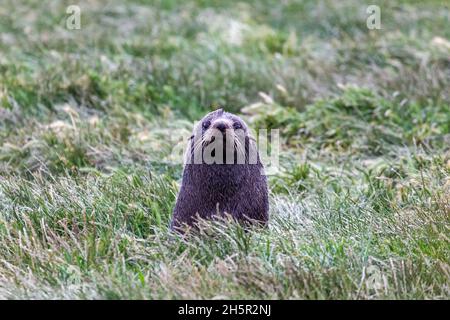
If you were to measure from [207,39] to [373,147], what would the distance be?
3.65 m

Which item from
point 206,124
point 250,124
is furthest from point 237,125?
point 250,124

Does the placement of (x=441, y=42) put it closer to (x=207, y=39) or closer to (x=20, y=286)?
(x=207, y=39)

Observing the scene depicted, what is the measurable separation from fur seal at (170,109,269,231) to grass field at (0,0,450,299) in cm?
18

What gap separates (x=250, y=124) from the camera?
26.1 feet

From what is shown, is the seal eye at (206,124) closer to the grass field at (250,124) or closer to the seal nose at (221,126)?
the seal nose at (221,126)

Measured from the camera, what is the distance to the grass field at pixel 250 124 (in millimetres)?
4426

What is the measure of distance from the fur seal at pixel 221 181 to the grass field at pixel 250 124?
0.18m

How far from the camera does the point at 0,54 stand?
9867mm

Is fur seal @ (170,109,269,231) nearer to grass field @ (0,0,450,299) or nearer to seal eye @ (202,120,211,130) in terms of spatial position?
seal eye @ (202,120,211,130)

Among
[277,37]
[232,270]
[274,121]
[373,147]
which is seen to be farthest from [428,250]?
[277,37]

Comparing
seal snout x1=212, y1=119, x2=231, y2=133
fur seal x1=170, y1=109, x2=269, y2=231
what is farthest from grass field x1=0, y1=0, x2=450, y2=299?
seal snout x1=212, y1=119, x2=231, y2=133

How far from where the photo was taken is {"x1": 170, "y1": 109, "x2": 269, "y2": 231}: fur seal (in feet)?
16.3

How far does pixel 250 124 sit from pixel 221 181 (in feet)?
9.94
